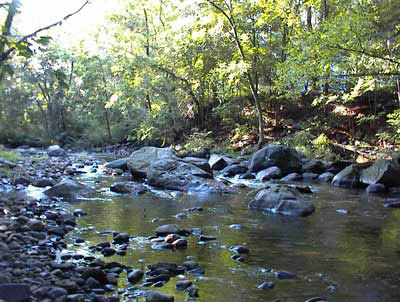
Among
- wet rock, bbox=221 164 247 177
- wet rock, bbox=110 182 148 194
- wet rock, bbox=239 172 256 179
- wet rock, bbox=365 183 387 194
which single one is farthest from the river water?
wet rock, bbox=221 164 247 177

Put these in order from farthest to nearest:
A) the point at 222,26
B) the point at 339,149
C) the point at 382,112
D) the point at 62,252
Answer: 1. the point at 222,26
2. the point at 382,112
3. the point at 339,149
4. the point at 62,252

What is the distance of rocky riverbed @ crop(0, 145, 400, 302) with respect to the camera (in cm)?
448

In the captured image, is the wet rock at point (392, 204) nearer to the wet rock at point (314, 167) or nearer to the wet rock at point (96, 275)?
the wet rock at point (314, 167)

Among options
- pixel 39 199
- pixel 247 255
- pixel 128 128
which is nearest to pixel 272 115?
pixel 128 128

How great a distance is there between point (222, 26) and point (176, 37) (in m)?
3.45

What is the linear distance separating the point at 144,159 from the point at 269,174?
426 cm

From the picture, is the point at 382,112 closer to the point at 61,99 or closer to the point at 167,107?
the point at 167,107

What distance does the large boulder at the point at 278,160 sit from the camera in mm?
15445

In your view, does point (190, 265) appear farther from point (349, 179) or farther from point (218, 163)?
point (218, 163)

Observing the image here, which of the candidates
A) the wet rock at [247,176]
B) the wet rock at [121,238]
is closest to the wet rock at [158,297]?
the wet rock at [121,238]

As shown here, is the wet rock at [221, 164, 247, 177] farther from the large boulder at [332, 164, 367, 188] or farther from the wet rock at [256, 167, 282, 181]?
the large boulder at [332, 164, 367, 188]

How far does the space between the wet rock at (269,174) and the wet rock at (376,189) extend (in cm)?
336

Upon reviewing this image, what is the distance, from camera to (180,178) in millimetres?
12547

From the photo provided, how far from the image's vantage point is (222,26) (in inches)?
836
